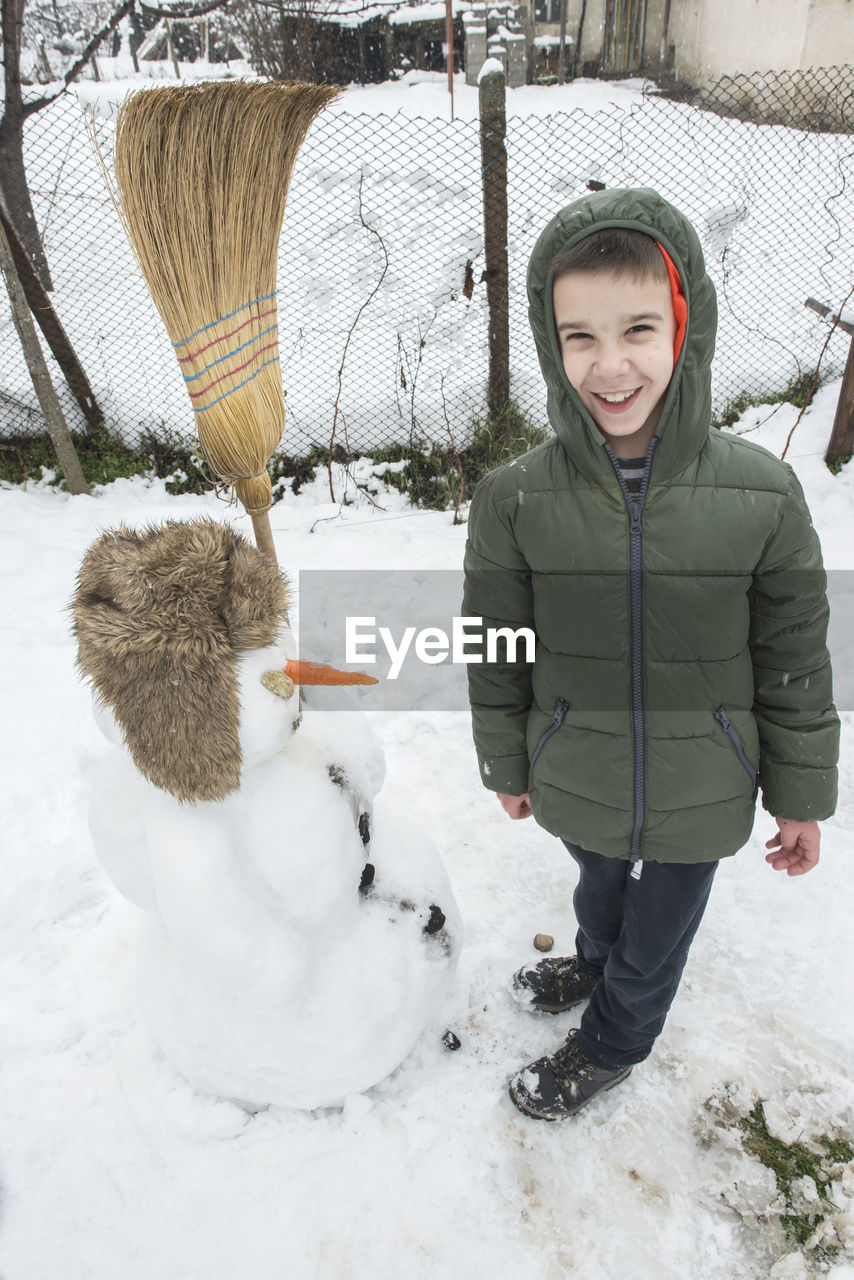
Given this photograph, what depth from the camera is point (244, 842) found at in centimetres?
117

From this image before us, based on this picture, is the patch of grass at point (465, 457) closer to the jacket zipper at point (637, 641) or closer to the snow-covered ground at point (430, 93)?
the jacket zipper at point (637, 641)

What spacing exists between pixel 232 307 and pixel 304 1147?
5.82ft

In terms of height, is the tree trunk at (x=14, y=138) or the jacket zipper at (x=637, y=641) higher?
the tree trunk at (x=14, y=138)

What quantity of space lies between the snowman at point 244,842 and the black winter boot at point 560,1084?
26 centimetres

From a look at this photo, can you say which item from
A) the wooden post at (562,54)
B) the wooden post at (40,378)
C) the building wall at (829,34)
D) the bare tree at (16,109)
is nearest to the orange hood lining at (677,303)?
the wooden post at (40,378)

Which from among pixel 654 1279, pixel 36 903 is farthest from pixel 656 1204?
pixel 36 903

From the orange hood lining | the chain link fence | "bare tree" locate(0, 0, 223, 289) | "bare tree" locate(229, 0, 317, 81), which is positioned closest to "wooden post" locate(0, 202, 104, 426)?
"bare tree" locate(0, 0, 223, 289)

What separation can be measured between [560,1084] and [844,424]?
3.48 m

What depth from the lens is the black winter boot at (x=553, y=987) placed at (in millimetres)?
1747

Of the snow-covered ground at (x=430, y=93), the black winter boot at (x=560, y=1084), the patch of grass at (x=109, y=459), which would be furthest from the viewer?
the snow-covered ground at (x=430, y=93)

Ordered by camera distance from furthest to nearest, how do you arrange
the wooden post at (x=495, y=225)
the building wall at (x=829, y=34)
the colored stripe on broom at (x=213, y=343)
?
the building wall at (x=829, y=34), the wooden post at (x=495, y=225), the colored stripe on broom at (x=213, y=343)

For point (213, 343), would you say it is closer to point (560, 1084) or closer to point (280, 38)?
point (560, 1084)

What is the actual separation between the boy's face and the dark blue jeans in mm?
814

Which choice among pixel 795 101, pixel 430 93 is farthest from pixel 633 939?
pixel 430 93
